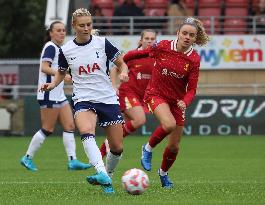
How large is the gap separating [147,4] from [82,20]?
1799cm

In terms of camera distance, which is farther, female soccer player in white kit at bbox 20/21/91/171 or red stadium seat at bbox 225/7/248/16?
red stadium seat at bbox 225/7/248/16

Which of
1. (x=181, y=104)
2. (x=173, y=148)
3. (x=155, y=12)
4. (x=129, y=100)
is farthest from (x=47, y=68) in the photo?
(x=155, y=12)

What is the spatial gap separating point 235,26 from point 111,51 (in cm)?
1739

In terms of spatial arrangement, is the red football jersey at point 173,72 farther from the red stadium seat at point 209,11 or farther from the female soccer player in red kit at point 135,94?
the red stadium seat at point 209,11

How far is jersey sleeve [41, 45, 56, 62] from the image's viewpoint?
15484 mm

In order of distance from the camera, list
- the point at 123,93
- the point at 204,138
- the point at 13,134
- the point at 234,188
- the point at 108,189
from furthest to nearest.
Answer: the point at 13,134 → the point at 204,138 → the point at 123,93 → the point at 234,188 → the point at 108,189

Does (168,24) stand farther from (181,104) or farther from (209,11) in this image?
(181,104)

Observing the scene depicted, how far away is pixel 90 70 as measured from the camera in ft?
38.5

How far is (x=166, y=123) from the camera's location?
1233 centimetres

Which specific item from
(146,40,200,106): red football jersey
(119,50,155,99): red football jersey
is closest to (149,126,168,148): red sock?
(146,40,200,106): red football jersey

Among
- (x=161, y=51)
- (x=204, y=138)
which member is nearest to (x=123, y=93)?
(x=161, y=51)

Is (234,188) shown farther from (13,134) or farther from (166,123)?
(13,134)

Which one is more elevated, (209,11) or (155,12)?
(209,11)

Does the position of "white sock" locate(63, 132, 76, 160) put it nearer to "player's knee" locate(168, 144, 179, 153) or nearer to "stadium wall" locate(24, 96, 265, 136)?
"player's knee" locate(168, 144, 179, 153)
